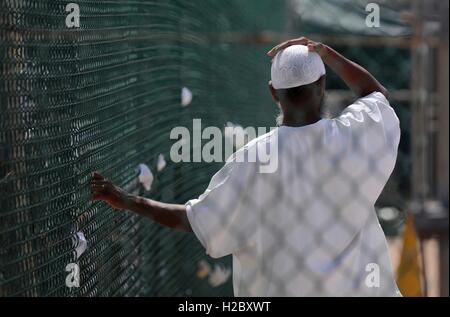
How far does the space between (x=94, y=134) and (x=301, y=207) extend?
3.40 ft

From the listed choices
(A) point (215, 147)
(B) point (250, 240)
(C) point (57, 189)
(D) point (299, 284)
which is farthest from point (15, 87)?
(A) point (215, 147)

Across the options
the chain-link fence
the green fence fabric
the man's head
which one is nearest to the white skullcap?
the man's head

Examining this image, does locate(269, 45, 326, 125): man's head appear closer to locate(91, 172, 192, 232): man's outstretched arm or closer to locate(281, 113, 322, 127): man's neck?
locate(281, 113, 322, 127): man's neck

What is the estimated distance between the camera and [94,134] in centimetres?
341

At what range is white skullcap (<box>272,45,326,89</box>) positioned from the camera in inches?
106

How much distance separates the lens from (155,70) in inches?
180

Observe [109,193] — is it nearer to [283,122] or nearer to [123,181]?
[283,122]

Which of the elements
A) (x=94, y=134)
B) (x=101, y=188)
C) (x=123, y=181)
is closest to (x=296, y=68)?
(x=101, y=188)

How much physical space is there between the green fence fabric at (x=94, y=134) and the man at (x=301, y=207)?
1.09 feet

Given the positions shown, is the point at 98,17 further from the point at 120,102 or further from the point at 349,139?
the point at 349,139

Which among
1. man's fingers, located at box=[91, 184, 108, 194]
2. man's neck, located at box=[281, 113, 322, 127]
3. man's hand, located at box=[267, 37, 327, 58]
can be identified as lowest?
man's fingers, located at box=[91, 184, 108, 194]

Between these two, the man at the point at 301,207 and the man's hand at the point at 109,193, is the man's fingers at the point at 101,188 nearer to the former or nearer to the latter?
the man's hand at the point at 109,193

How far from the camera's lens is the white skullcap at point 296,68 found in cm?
270
